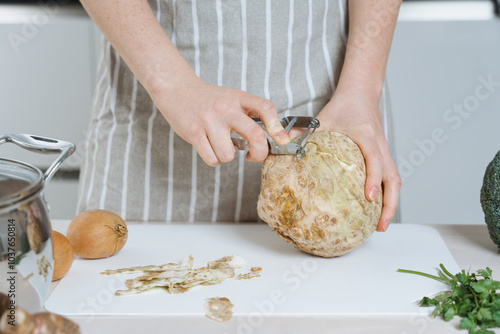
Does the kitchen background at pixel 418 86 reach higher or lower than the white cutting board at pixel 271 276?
higher

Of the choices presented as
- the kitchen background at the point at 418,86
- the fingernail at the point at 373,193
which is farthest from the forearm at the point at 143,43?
the kitchen background at the point at 418,86

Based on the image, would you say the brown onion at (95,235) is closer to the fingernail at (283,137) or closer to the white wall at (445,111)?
the fingernail at (283,137)

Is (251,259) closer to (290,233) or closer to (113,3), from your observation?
(290,233)

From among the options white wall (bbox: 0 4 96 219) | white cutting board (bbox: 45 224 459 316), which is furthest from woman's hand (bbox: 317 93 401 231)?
white wall (bbox: 0 4 96 219)

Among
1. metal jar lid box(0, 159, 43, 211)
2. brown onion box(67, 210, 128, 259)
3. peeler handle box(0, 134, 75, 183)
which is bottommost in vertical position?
brown onion box(67, 210, 128, 259)

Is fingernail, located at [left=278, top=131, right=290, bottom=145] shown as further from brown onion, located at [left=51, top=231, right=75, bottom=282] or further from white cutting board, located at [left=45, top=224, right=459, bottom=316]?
brown onion, located at [left=51, top=231, right=75, bottom=282]

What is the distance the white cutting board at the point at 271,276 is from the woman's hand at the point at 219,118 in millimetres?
207

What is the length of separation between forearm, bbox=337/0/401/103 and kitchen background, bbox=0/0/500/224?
107cm

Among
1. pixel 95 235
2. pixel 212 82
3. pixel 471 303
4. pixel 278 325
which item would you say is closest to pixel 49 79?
pixel 212 82

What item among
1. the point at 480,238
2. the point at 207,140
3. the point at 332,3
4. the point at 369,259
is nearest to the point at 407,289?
the point at 369,259

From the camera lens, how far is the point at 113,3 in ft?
3.96

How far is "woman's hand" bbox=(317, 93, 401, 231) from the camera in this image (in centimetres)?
109

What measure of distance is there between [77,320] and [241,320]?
0.87 feet

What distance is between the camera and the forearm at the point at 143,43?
117 cm
